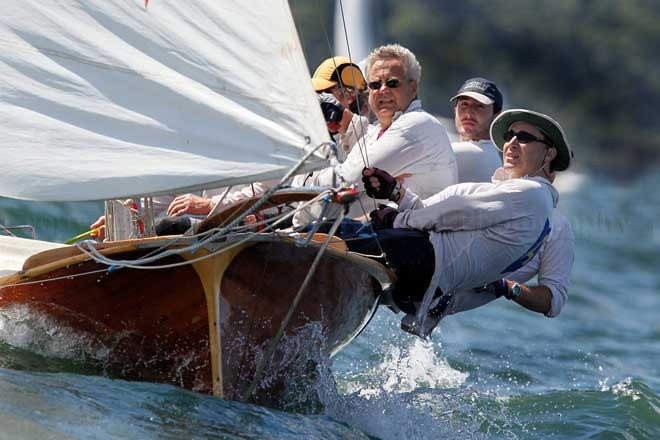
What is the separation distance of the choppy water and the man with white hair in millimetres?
1071

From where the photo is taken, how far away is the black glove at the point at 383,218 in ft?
20.2

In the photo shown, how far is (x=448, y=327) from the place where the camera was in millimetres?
11672

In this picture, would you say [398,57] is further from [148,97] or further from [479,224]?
[148,97]

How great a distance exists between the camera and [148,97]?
523cm

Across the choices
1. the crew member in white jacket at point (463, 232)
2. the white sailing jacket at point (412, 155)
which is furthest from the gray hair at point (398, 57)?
the crew member in white jacket at point (463, 232)

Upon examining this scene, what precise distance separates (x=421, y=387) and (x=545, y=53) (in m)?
12.2

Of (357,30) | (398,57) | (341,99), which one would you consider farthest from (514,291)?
(357,30)

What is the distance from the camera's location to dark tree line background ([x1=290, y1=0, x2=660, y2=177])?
19.0 meters

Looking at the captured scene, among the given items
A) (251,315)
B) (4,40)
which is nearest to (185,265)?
(251,315)

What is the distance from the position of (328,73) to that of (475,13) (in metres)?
13.2

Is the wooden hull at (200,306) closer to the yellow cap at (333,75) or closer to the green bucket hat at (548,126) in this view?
the green bucket hat at (548,126)

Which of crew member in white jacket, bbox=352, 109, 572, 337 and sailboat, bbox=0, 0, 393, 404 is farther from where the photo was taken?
crew member in white jacket, bbox=352, 109, 572, 337

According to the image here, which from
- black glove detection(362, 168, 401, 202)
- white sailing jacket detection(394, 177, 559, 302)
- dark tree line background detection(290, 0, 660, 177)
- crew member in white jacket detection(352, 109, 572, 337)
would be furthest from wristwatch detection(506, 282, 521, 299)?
dark tree line background detection(290, 0, 660, 177)

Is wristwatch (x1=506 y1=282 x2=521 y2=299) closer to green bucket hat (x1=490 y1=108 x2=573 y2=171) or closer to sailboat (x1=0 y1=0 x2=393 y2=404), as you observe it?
green bucket hat (x1=490 y1=108 x2=573 y2=171)
